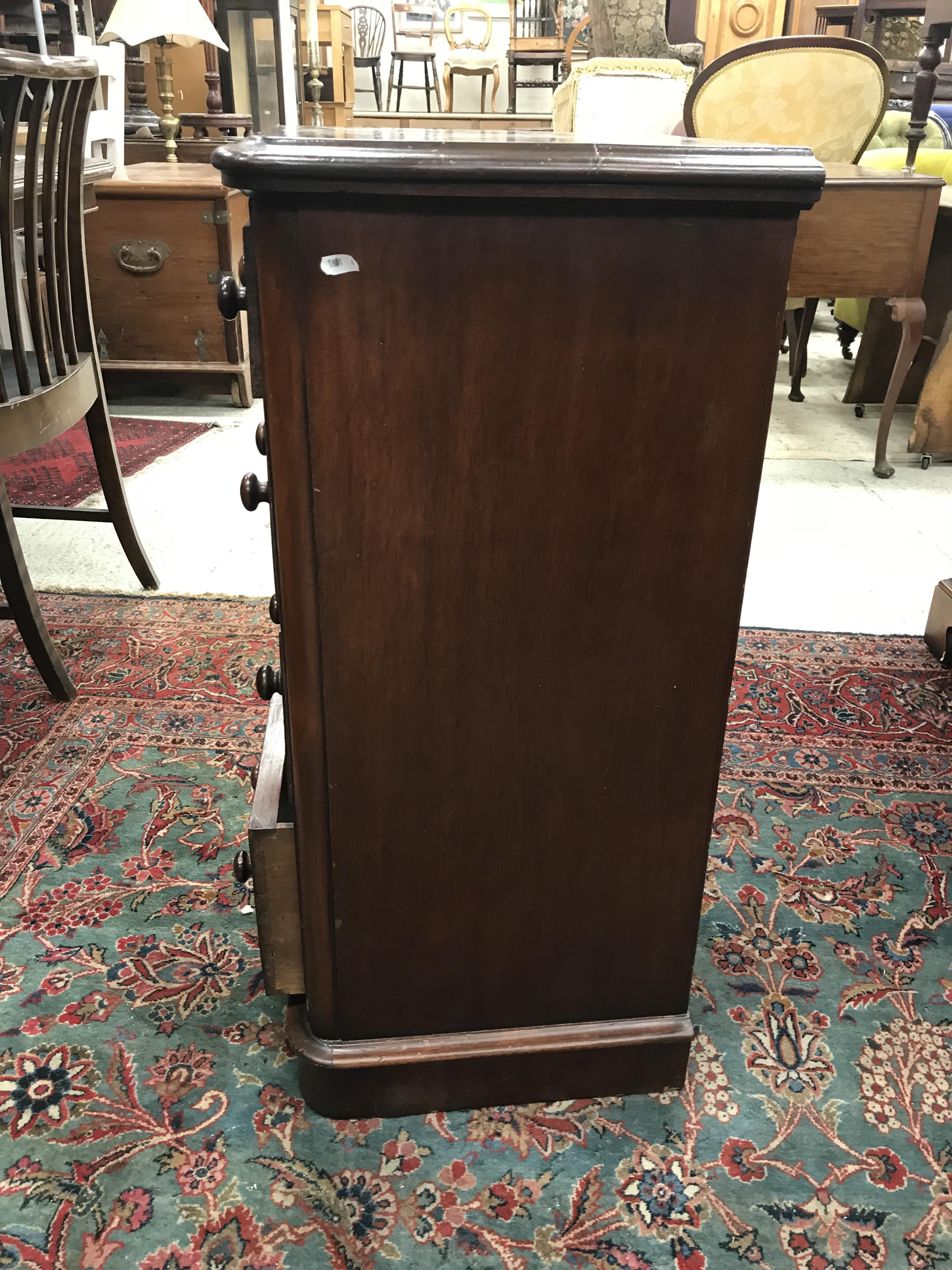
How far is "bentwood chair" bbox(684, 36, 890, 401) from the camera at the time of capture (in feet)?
10.4

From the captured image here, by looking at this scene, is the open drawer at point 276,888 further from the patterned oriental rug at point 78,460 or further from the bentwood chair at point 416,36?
the bentwood chair at point 416,36

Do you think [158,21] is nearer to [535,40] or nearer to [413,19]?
[535,40]

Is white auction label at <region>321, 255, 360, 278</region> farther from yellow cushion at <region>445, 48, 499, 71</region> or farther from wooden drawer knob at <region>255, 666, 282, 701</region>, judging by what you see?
yellow cushion at <region>445, 48, 499, 71</region>

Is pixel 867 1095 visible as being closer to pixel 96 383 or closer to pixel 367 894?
pixel 367 894

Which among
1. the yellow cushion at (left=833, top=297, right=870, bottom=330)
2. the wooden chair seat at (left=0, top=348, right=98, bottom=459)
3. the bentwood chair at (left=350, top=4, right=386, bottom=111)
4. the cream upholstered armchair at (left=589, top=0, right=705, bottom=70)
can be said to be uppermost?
the bentwood chair at (left=350, top=4, right=386, bottom=111)

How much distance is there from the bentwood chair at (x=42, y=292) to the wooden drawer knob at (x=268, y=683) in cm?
76

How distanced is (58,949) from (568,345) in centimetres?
99

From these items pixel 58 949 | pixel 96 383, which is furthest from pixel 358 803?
pixel 96 383

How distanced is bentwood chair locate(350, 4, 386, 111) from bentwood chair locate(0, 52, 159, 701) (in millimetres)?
8275

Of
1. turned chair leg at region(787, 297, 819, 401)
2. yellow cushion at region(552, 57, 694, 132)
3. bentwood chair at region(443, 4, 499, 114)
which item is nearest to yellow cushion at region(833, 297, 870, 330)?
turned chair leg at region(787, 297, 819, 401)

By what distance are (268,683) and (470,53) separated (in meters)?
9.35

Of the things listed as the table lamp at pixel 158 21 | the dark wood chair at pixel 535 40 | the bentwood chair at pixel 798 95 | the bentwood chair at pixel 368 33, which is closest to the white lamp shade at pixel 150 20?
the table lamp at pixel 158 21

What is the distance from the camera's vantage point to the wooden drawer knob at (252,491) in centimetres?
98

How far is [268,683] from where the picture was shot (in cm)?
105
